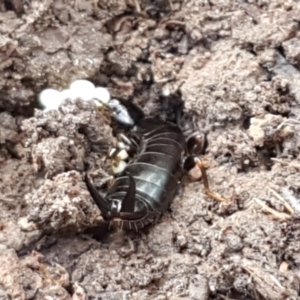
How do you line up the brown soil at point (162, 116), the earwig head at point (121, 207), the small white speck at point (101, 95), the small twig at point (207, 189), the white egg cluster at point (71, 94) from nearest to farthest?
1. the brown soil at point (162, 116)
2. the earwig head at point (121, 207)
3. the small twig at point (207, 189)
4. the white egg cluster at point (71, 94)
5. the small white speck at point (101, 95)

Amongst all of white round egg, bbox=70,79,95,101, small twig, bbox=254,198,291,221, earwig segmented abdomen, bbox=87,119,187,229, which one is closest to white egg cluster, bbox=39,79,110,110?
white round egg, bbox=70,79,95,101

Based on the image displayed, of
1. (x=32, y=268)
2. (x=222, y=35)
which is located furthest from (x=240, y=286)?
(x=222, y=35)

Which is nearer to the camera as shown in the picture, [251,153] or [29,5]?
[251,153]

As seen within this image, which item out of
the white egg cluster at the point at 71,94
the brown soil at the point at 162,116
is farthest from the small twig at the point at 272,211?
the white egg cluster at the point at 71,94

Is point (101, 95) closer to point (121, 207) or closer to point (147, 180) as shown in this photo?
point (147, 180)

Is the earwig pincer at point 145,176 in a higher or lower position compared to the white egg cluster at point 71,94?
lower

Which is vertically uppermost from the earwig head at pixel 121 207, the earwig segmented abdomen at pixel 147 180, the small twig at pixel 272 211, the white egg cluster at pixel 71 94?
the white egg cluster at pixel 71 94

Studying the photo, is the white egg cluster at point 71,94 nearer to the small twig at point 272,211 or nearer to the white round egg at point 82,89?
the white round egg at point 82,89

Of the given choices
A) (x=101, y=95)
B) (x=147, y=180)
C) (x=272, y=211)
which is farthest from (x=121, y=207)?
(x=101, y=95)

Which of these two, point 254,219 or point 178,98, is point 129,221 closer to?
point 254,219
